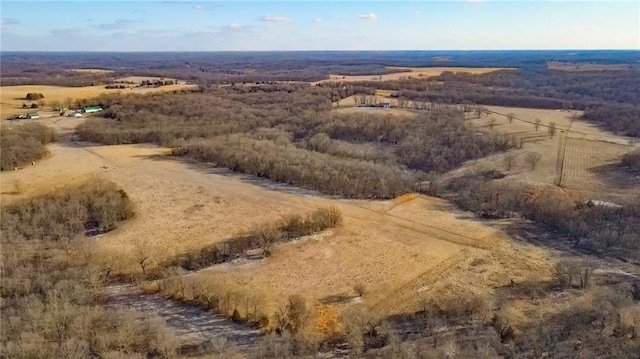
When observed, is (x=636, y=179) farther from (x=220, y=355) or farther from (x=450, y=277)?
(x=220, y=355)

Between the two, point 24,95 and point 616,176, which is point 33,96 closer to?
point 24,95

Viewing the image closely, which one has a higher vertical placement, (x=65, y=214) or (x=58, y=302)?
(x=65, y=214)

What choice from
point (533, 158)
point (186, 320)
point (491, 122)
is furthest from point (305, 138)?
point (186, 320)

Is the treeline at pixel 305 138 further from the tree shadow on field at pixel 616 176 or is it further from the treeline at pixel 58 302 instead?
the treeline at pixel 58 302

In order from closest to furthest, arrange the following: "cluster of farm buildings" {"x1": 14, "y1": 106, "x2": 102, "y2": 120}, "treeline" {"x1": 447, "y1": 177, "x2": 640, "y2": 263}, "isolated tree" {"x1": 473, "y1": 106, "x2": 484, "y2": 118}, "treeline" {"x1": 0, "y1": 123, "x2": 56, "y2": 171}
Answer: "treeline" {"x1": 447, "y1": 177, "x2": 640, "y2": 263}, "treeline" {"x1": 0, "y1": 123, "x2": 56, "y2": 171}, "isolated tree" {"x1": 473, "y1": 106, "x2": 484, "y2": 118}, "cluster of farm buildings" {"x1": 14, "y1": 106, "x2": 102, "y2": 120}

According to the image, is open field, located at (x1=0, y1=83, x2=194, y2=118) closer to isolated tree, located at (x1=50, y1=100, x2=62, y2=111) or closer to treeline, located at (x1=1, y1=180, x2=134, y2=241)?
isolated tree, located at (x1=50, y1=100, x2=62, y2=111)

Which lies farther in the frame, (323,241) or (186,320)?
(323,241)

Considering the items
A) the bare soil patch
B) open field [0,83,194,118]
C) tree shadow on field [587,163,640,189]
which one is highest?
open field [0,83,194,118]

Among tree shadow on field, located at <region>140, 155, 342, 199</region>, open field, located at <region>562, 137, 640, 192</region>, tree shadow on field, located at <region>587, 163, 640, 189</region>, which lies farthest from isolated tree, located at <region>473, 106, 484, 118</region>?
tree shadow on field, located at <region>140, 155, 342, 199</region>
